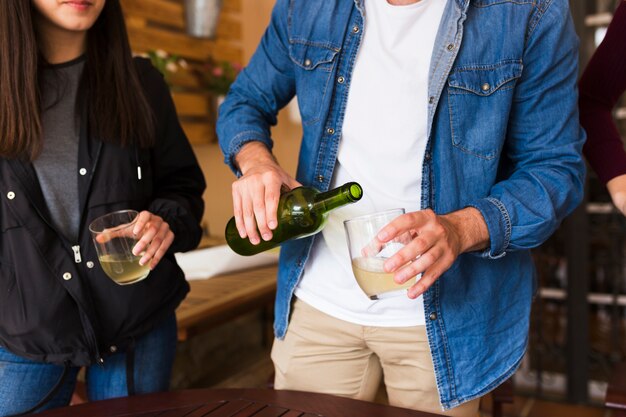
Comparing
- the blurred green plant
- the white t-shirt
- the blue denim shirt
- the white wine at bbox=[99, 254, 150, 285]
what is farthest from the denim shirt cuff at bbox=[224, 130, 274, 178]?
the blurred green plant

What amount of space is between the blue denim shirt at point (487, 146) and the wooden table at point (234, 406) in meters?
0.19

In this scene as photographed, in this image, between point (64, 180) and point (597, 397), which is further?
point (597, 397)

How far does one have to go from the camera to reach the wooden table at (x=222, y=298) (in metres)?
1.99

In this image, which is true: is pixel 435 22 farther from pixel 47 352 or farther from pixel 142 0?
pixel 142 0

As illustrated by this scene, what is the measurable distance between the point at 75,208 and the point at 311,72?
0.55 meters

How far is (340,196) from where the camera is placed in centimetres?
108

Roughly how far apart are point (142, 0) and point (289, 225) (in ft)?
8.08

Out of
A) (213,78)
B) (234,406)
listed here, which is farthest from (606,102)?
(213,78)

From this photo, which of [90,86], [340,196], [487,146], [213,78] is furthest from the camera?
[213,78]

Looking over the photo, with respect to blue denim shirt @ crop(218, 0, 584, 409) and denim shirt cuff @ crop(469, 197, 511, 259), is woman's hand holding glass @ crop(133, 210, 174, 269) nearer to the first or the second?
blue denim shirt @ crop(218, 0, 584, 409)

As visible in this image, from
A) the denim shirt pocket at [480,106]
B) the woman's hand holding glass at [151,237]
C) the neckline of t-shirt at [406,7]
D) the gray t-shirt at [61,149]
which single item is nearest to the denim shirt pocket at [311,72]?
the neckline of t-shirt at [406,7]

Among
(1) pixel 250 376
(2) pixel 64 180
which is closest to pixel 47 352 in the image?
(2) pixel 64 180

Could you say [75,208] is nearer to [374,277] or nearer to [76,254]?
[76,254]

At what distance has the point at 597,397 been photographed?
3.29 meters
